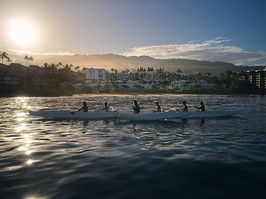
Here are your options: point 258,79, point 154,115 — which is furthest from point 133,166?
point 258,79

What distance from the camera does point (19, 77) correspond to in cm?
11556

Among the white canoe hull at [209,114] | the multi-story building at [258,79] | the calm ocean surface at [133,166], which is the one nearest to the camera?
the calm ocean surface at [133,166]

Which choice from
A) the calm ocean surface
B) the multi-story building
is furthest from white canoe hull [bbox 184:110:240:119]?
the multi-story building

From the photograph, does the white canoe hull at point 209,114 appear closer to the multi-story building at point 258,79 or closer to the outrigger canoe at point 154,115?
the outrigger canoe at point 154,115

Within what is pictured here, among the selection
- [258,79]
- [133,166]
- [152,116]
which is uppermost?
[258,79]

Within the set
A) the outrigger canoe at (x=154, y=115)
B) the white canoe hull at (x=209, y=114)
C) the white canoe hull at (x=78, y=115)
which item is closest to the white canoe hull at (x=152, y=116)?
the outrigger canoe at (x=154, y=115)

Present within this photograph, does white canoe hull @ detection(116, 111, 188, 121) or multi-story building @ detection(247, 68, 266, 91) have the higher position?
multi-story building @ detection(247, 68, 266, 91)

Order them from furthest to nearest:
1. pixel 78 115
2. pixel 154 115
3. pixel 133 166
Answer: pixel 78 115 < pixel 154 115 < pixel 133 166

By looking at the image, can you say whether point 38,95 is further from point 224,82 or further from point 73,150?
point 224,82

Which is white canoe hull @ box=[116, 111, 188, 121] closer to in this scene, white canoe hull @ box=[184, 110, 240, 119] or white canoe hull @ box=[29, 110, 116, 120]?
white canoe hull @ box=[184, 110, 240, 119]

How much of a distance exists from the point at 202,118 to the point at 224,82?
158m

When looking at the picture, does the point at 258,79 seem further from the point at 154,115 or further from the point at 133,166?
the point at 133,166

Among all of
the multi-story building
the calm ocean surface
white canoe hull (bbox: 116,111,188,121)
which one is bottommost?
the calm ocean surface

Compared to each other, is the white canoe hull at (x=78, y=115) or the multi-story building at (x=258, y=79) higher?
the multi-story building at (x=258, y=79)
